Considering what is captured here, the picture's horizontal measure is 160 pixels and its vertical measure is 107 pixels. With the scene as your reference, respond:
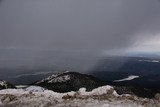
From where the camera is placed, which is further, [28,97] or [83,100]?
[28,97]

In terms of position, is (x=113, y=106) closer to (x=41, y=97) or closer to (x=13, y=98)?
(x=41, y=97)

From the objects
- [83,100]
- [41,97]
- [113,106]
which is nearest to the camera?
[113,106]

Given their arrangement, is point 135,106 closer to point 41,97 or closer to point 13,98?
point 41,97

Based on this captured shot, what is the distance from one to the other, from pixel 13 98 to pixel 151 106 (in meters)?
22.6

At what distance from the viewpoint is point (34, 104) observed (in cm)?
4897

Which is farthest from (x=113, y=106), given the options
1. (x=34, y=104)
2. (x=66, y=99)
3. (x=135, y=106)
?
(x=34, y=104)

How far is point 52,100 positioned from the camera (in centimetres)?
4934

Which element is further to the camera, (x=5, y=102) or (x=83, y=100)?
(x=5, y=102)

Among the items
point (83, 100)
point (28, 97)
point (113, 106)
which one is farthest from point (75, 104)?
point (28, 97)

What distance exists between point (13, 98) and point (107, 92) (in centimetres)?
1550

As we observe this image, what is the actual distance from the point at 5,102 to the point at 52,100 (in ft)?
28.5

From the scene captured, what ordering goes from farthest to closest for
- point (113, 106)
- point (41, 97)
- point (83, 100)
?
point (41, 97), point (83, 100), point (113, 106)

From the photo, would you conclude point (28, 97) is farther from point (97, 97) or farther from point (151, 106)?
point (151, 106)

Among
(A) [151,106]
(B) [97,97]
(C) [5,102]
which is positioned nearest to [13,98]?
(C) [5,102]
